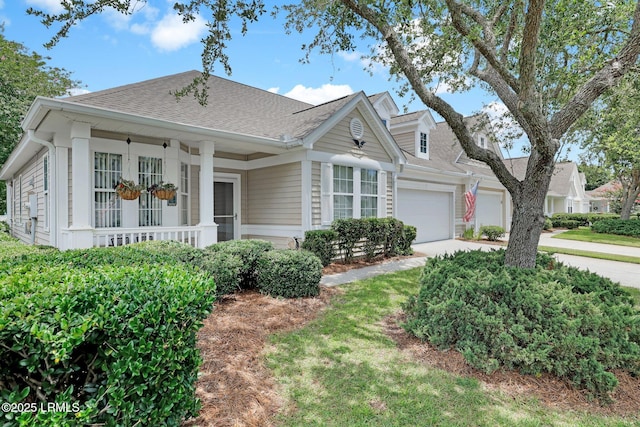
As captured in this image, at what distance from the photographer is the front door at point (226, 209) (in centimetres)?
1016

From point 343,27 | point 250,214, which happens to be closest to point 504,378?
point 343,27

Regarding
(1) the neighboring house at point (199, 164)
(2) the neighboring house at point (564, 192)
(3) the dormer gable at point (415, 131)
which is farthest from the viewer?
(2) the neighboring house at point (564, 192)

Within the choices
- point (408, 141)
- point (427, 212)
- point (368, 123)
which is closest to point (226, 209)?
point (368, 123)

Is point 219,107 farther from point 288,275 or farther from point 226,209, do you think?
point 288,275

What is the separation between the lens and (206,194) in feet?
25.6

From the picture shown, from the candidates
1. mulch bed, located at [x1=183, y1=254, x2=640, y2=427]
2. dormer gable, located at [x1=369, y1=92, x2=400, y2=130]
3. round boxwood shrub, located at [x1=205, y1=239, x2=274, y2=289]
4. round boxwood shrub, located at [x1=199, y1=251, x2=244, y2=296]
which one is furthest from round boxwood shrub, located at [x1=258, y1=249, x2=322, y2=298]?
dormer gable, located at [x1=369, y1=92, x2=400, y2=130]

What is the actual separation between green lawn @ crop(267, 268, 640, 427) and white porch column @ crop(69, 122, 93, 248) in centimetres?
445

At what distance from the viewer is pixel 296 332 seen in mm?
4504

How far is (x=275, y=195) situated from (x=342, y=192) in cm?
204

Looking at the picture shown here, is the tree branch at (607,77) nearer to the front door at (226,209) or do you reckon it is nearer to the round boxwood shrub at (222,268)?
the round boxwood shrub at (222,268)

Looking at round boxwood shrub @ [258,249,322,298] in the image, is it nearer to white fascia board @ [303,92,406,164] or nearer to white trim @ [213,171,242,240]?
white fascia board @ [303,92,406,164]

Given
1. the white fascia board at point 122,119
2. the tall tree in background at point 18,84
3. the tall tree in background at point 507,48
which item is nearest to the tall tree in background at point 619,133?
the tall tree in background at point 507,48

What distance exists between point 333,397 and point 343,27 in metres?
6.91

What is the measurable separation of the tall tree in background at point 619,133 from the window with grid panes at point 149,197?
933 centimetres
